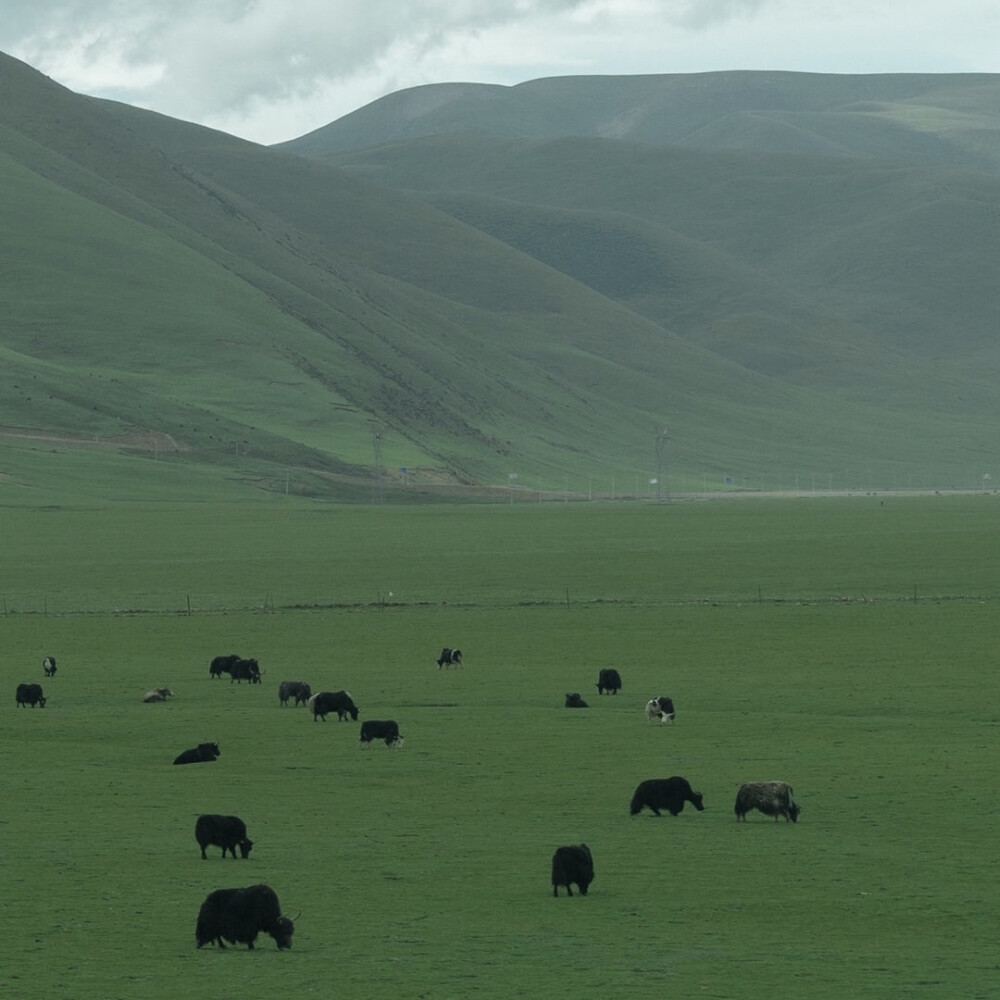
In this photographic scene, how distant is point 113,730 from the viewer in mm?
36750

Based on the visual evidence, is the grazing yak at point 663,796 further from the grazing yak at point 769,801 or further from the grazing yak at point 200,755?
the grazing yak at point 200,755

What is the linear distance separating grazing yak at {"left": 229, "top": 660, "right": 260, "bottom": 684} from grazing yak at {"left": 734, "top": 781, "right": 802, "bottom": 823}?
769 inches

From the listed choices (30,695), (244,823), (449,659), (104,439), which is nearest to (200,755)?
(244,823)

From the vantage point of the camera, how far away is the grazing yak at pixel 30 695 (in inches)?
1590

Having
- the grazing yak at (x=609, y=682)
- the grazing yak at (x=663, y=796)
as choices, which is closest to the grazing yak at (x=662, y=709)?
the grazing yak at (x=609, y=682)

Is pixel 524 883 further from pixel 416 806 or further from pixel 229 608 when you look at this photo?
pixel 229 608

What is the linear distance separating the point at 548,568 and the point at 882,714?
45454 mm

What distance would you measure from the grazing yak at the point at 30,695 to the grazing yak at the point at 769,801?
60.8ft

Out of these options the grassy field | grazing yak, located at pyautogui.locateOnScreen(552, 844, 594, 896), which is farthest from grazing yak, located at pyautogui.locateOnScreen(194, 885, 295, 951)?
grazing yak, located at pyautogui.locateOnScreen(552, 844, 594, 896)

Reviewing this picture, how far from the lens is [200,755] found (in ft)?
107

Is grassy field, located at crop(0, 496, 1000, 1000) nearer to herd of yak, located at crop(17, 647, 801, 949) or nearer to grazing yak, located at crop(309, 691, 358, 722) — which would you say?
herd of yak, located at crop(17, 647, 801, 949)

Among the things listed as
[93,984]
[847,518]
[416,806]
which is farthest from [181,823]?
[847,518]

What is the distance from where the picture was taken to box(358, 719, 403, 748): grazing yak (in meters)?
33.6

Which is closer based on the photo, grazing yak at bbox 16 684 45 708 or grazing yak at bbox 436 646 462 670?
grazing yak at bbox 16 684 45 708
